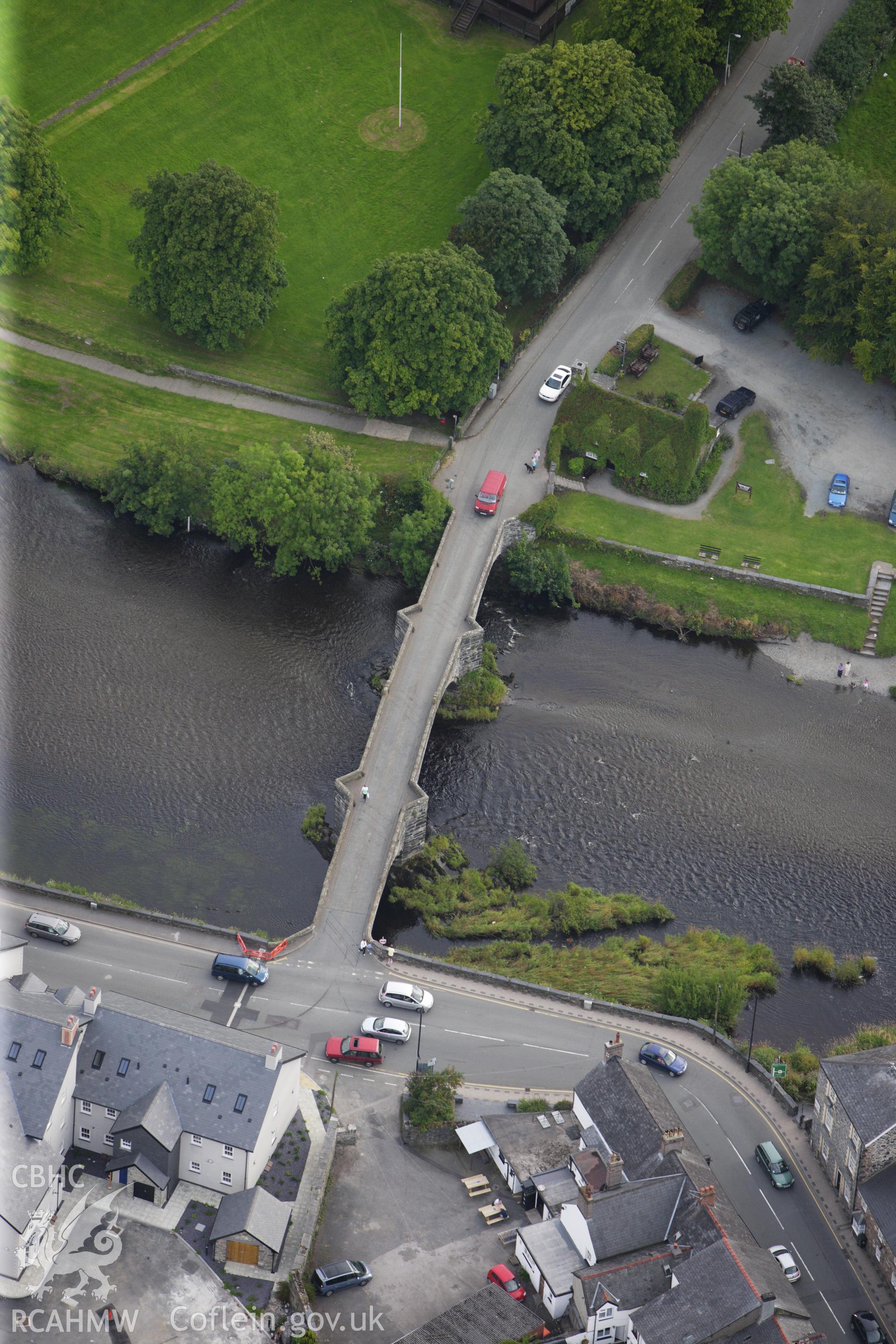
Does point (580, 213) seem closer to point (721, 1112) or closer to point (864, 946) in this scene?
point (864, 946)

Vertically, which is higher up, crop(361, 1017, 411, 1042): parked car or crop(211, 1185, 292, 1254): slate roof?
crop(361, 1017, 411, 1042): parked car

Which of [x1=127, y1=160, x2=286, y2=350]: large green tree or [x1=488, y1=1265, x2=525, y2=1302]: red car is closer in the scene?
[x1=488, y1=1265, x2=525, y2=1302]: red car

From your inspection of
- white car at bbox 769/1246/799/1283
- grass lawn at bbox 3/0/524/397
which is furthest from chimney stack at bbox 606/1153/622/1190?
grass lawn at bbox 3/0/524/397

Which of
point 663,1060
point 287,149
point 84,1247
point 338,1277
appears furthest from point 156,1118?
point 287,149

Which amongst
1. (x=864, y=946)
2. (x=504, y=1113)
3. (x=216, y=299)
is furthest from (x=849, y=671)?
(x=216, y=299)

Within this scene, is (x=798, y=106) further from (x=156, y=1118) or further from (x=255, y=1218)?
(x=255, y=1218)

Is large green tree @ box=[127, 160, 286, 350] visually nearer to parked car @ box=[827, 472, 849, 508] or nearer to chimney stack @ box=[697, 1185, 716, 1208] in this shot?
parked car @ box=[827, 472, 849, 508]

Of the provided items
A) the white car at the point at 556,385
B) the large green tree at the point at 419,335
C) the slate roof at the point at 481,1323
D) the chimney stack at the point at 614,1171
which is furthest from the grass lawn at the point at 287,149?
the slate roof at the point at 481,1323

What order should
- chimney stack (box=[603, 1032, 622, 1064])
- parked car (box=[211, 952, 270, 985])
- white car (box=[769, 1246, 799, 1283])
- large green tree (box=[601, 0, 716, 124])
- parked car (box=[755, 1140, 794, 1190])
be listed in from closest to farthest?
white car (box=[769, 1246, 799, 1283])
chimney stack (box=[603, 1032, 622, 1064])
parked car (box=[755, 1140, 794, 1190])
parked car (box=[211, 952, 270, 985])
large green tree (box=[601, 0, 716, 124])
